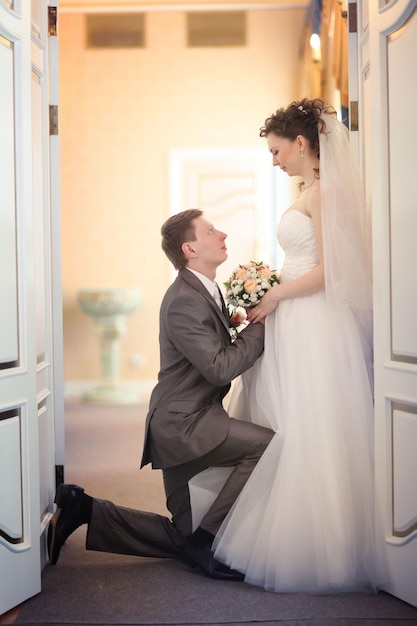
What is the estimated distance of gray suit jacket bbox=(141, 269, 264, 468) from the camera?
327 centimetres

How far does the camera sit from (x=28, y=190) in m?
3.03

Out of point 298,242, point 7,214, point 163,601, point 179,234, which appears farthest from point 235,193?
point 163,601

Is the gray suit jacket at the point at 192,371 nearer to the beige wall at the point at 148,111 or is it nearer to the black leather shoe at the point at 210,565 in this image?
the black leather shoe at the point at 210,565

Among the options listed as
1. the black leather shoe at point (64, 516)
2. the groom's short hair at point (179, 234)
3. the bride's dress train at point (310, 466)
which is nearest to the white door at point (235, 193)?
the groom's short hair at point (179, 234)

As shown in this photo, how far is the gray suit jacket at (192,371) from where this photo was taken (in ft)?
10.7

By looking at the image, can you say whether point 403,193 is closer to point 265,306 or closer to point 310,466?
point 265,306

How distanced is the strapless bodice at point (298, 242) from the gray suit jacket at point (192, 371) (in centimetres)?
29

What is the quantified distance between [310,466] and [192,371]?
66cm

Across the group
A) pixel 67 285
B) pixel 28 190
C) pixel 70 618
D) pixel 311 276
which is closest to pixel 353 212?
pixel 311 276

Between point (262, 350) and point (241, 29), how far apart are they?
6.61 m

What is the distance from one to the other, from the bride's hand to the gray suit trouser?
449 mm

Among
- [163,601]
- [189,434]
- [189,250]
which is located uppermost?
[189,250]

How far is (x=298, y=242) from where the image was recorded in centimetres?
345

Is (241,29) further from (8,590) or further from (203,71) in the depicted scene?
(8,590)
